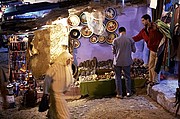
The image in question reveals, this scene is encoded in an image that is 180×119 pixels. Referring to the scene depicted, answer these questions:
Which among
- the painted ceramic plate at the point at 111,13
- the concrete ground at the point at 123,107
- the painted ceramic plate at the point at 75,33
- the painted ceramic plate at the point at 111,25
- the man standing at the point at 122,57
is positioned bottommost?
the concrete ground at the point at 123,107

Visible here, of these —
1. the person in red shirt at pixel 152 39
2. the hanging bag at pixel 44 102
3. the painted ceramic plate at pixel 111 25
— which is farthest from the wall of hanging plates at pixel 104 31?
the hanging bag at pixel 44 102

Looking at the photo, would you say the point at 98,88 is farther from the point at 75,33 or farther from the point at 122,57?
the point at 75,33

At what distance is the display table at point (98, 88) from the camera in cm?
1057

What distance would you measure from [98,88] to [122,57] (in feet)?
4.43

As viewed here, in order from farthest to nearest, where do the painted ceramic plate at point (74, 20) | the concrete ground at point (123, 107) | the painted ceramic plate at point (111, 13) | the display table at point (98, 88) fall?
the painted ceramic plate at point (111, 13)
the painted ceramic plate at point (74, 20)
the display table at point (98, 88)
the concrete ground at point (123, 107)

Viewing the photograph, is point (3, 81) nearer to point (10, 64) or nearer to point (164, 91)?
point (164, 91)

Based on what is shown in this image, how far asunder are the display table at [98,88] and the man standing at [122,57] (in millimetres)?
494

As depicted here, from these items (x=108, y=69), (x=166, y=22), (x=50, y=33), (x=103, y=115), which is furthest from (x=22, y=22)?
(x=108, y=69)

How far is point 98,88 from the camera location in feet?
34.8

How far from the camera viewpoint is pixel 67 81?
292 inches

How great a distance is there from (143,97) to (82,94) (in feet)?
6.46

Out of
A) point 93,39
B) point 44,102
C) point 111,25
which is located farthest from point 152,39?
point 44,102

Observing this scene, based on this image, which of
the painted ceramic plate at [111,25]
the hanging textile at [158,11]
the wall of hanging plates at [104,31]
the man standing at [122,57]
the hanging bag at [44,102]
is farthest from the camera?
the painted ceramic plate at [111,25]

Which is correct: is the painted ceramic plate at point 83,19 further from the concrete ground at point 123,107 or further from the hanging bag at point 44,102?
the hanging bag at point 44,102
